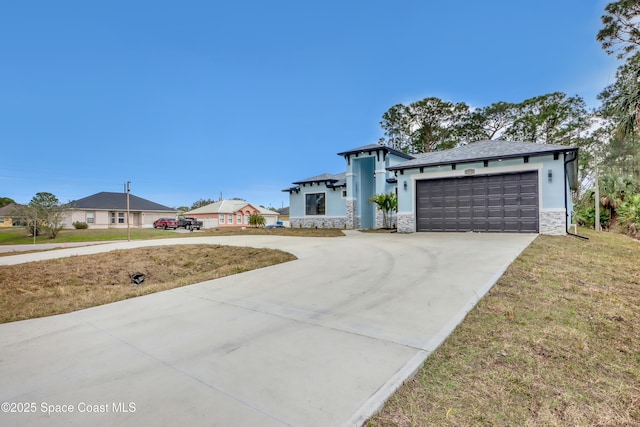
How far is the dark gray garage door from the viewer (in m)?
11.9

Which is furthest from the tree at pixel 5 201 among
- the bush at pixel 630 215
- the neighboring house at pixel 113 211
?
the bush at pixel 630 215

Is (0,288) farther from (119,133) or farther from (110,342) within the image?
(119,133)

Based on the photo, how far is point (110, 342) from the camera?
11.3ft

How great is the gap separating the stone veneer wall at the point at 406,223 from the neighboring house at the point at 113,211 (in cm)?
3404

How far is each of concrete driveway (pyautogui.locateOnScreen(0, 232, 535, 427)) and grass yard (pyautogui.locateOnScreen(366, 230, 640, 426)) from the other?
24 cm

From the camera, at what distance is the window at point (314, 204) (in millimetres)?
23312

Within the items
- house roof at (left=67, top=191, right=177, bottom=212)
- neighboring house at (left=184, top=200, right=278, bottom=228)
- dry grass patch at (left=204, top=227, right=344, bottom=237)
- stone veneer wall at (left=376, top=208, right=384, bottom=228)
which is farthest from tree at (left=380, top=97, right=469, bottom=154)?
house roof at (left=67, top=191, right=177, bottom=212)

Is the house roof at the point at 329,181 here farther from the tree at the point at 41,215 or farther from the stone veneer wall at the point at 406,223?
the tree at the point at 41,215

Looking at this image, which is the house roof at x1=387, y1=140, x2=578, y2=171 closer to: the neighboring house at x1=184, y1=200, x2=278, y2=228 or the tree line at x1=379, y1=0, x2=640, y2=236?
the tree line at x1=379, y1=0, x2=640, y2=236

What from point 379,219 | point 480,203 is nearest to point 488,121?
point 379,219

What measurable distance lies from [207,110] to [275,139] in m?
8.49

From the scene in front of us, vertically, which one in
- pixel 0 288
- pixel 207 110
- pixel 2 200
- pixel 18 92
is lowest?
pixel 0 288

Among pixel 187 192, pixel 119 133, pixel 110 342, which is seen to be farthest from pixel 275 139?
pixel 187 192

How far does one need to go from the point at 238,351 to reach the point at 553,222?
43.7 ft
